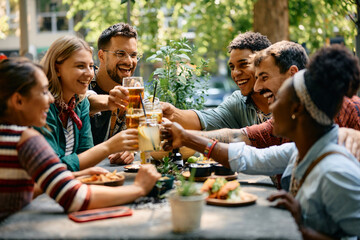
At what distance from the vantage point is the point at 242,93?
4.24m

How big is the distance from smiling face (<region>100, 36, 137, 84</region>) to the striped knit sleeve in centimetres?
257

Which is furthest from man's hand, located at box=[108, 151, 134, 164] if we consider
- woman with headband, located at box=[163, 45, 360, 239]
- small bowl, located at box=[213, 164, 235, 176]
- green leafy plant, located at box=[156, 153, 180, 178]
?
woman with headband, located at box=[163, 45, 360, 239]

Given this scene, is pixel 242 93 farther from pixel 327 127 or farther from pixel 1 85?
pixel 1 85

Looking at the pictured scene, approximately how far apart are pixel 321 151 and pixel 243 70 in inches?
88.2

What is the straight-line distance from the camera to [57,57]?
3.10 metres

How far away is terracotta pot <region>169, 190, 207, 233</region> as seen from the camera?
1721mm

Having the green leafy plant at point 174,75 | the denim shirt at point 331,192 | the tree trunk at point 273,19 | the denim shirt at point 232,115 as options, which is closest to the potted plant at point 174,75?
the green leafy plant at point 174,75

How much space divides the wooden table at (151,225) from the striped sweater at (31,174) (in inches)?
3.3

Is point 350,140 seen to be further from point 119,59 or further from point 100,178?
point 119,59

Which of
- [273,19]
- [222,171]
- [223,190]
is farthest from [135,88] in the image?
[273,19]

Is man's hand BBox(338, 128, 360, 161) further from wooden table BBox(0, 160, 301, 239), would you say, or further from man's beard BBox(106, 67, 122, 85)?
man's beard BBox(106, 67, 122, 85)

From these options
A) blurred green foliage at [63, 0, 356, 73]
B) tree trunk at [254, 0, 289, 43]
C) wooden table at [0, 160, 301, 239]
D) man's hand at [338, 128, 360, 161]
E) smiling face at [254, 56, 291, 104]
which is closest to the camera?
wooden table at [0, 160, 301, 239]

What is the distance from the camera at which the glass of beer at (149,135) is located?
2645mm

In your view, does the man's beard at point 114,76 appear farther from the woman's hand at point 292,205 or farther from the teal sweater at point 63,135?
the woman's hand at point 292,205
